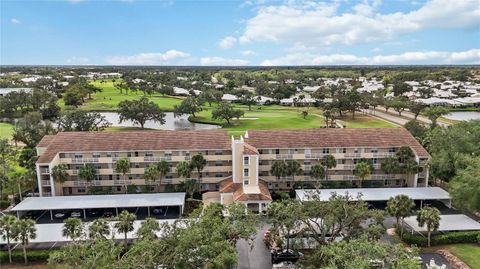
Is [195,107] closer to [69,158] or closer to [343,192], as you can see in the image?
[69,158]

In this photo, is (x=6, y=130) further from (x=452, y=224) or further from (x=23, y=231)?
(x=452, y=224)

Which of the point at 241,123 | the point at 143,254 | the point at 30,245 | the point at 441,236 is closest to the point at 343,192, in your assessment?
the point at 441,236

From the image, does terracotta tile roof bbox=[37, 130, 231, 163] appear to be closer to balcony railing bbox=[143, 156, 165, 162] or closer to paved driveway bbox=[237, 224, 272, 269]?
balcony railing bbox=[143, 156, 165, 162]

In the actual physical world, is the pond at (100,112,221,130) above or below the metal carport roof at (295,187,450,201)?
above

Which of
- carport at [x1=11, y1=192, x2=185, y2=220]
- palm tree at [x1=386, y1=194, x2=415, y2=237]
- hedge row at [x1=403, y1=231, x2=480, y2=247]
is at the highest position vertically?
palm tree at [x1=386, y1=194, x2=415, y2=237]

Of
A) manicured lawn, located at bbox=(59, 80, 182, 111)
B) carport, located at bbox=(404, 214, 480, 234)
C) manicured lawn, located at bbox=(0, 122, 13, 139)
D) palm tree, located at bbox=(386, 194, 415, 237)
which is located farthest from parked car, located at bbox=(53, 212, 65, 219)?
manicured lawn, located at bbox=(59, 80, 182, 111)

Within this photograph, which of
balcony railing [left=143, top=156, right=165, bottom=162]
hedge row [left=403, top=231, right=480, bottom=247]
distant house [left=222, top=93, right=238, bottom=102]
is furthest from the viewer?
distant house [left=222, top=93, right=238, bottom=102]

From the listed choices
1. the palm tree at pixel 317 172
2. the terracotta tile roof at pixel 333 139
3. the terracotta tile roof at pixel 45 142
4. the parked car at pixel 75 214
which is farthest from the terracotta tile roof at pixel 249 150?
the terracotta tile roof at pixel 45 142

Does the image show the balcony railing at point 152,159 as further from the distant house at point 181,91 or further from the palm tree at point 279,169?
the distant house at point 181,91
